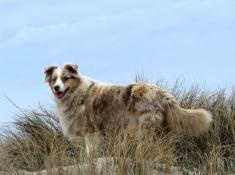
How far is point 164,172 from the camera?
Answer: 9.80m

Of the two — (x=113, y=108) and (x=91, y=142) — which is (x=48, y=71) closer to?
(x=113, y=108)

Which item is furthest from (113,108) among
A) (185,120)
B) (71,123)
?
(185,120)

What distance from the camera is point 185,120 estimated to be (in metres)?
11.4

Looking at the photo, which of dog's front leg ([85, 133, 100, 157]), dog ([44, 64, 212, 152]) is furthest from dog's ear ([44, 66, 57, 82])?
dog's front leg ([85, 133, 100, 157])

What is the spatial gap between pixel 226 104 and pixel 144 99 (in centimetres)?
227

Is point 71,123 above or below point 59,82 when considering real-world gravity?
below

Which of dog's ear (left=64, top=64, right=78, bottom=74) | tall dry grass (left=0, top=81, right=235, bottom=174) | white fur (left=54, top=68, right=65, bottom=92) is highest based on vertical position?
dog's ear (left=64, top=64, right=78, bottom=74)

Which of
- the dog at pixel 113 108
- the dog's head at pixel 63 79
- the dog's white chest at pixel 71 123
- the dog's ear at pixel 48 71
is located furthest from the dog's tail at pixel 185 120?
the dog's ear at pixel 48 71

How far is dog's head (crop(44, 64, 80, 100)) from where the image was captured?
1209 cm

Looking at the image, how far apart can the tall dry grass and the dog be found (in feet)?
0.88

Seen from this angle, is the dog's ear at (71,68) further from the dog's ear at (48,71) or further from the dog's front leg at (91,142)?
the dog's front leg at (91,142)

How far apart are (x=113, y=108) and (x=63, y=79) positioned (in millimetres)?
1141

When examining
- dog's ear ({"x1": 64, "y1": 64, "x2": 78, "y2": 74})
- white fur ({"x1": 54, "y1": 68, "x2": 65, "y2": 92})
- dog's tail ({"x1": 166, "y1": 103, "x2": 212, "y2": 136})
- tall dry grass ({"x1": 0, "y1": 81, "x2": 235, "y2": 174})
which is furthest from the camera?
dog's ear ({"x1": 64, "y1": 64, "x2": 78, "y2": 74})

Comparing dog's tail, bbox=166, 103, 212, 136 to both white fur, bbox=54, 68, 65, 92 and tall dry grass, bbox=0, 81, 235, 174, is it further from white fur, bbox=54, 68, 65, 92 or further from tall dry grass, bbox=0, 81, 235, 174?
white fur, bbox=54, 68, 65, 92
